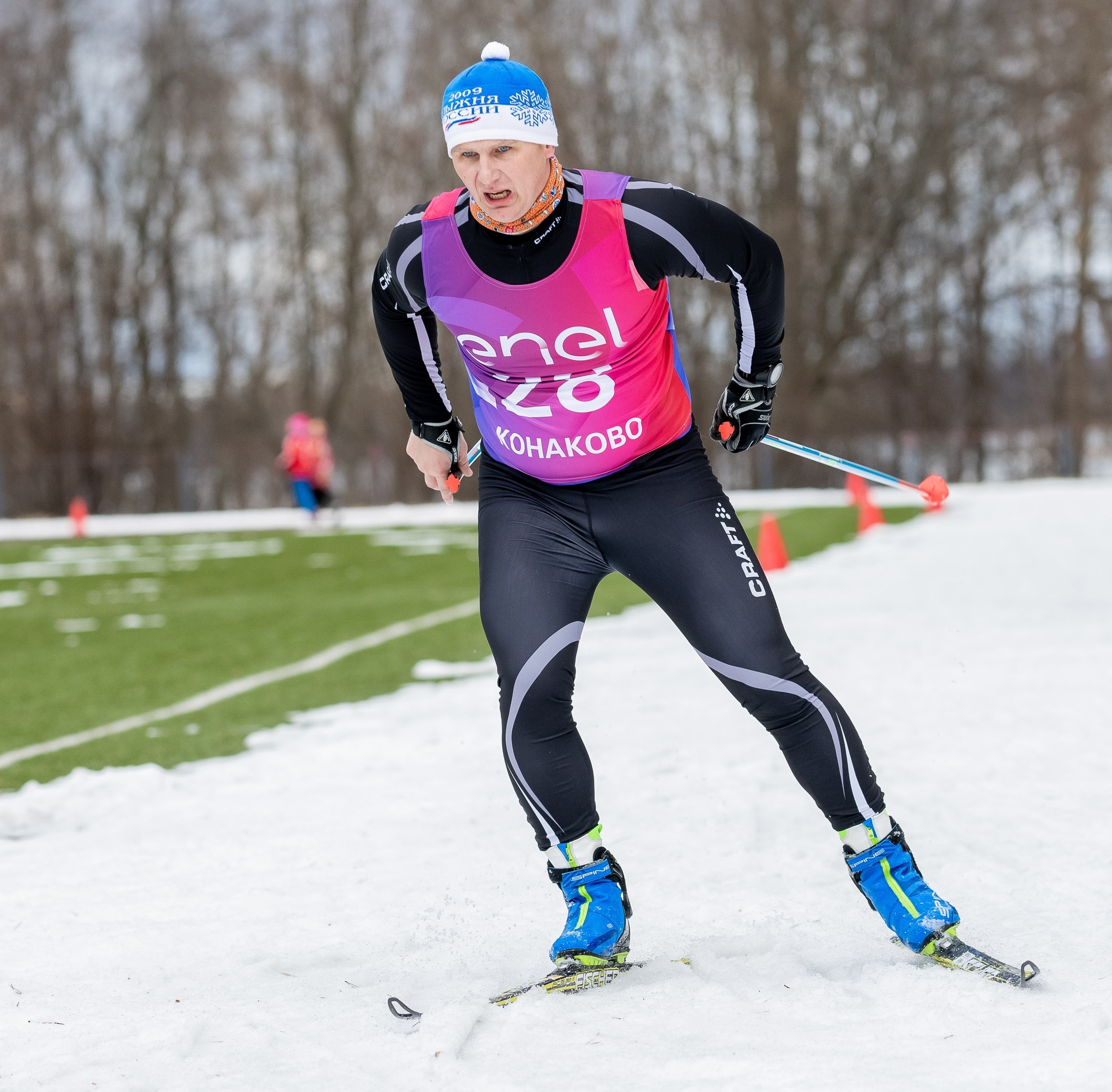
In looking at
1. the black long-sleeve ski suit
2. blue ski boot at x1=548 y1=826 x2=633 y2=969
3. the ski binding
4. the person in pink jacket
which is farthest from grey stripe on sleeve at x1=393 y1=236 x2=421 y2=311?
the person in pink jacket

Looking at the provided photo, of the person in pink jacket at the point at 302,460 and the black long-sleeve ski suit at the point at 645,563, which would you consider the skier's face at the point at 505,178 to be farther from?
the person in pink jacket at the point at 302,460

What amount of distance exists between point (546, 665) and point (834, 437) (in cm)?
2942

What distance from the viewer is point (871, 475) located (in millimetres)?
3680

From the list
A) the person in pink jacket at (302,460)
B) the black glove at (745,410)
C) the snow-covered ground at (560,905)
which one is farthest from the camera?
the person in pink jacket at (302,460)

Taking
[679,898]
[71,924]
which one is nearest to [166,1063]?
[71,924]

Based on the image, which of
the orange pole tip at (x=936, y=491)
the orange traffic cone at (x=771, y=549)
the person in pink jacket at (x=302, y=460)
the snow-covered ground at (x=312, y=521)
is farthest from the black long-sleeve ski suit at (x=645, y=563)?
the person in pink jacket at (x=302, y=460)

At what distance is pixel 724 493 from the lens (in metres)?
3.12

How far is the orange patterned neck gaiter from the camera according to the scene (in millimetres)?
2809

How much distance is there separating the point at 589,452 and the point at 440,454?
0.50m

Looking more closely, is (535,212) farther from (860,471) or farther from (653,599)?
(860,471)

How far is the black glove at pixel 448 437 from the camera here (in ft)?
11.0

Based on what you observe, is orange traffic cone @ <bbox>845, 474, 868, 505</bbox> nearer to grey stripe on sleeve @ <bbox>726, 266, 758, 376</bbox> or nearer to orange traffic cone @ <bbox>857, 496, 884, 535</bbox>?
orange traffic cone @ <bbox>857, 496, 884, 535</bbox>

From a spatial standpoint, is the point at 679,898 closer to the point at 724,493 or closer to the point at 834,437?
the point at 724,493

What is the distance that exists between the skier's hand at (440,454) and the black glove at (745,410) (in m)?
0.64
